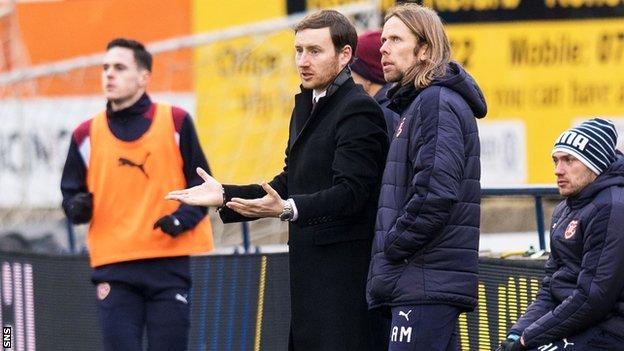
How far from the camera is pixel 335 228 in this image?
5988 millimetres

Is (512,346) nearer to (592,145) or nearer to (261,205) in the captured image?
(592,145)

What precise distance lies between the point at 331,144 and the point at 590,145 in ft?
3.30

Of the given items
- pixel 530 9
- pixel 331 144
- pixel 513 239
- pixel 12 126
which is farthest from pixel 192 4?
pixel 331 144

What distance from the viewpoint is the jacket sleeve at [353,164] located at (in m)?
5.79

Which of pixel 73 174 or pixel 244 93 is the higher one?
pixel 244 93

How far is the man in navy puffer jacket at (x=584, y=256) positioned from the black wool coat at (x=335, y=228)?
0.65m

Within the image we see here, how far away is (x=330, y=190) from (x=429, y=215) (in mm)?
455

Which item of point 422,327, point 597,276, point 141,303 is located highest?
point 597,276

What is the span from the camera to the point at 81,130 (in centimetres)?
768

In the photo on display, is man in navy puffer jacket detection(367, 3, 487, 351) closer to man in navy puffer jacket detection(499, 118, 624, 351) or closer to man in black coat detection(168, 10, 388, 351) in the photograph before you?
man in black coat detection(168, 10, 388, 351)

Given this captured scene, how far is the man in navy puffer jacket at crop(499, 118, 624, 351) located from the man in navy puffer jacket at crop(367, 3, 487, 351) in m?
0.34

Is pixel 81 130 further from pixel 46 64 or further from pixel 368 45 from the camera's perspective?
pixel 46 64

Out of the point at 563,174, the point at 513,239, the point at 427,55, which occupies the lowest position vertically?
the point at 513,239

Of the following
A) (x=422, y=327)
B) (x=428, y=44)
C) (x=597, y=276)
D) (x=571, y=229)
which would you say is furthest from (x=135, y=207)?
(x=597, y=276)
